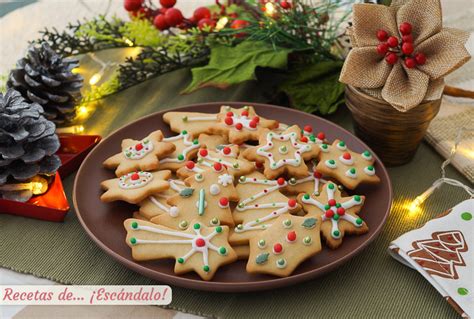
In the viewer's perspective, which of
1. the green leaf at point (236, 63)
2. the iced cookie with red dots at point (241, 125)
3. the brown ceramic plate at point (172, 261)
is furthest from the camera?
the green leaf at point (236, 63)

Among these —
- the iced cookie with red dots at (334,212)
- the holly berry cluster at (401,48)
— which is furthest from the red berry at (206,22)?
the iced cookie with red dots at (334,212)

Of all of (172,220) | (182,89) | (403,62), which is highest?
(403,62)

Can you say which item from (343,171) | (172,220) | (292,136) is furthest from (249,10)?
(172,220)

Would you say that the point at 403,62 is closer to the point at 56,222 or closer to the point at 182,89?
the point at 182,89

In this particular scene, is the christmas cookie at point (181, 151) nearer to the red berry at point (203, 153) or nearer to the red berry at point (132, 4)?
the red berry at point (203, 153)

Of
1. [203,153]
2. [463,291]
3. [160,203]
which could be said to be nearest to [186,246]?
[160,203]

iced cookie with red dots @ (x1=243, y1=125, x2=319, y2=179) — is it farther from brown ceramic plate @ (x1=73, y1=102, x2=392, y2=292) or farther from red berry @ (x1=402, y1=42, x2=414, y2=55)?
red berry @ (x1=402, y1=42, x2=414, y2=55)
